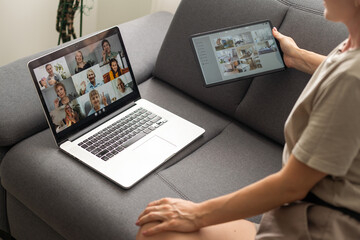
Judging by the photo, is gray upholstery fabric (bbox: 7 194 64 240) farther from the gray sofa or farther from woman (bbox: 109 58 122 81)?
woman (bbox: 109 58 122 81)

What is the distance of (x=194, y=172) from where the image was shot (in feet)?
5.00

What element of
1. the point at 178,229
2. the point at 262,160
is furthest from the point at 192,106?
the point at 178,229

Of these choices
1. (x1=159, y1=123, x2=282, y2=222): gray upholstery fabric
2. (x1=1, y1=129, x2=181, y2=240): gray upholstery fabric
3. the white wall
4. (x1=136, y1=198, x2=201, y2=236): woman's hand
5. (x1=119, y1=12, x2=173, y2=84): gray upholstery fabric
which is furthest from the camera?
the white wall

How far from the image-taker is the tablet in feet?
5.45

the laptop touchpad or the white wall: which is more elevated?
the white wall

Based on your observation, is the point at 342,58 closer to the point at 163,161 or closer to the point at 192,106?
the point at 163,161

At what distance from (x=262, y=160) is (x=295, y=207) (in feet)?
1.64

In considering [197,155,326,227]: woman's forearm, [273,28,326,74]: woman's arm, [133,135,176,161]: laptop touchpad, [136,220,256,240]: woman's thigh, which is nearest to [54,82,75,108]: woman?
[133,135,176,161]: laptop touchpad

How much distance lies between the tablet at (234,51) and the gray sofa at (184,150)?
56mm

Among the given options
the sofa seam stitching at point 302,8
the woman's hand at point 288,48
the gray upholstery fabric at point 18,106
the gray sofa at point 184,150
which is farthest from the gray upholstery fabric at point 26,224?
the sofa seam stitching at point 302,8

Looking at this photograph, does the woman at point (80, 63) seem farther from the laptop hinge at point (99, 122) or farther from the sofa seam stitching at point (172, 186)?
the sofa seam stitching at point (172, 186)

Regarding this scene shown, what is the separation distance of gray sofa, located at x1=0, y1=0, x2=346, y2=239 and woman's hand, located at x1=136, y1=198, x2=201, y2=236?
→ 0.11 meters

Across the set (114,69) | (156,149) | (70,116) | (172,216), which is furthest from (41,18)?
(172,216)

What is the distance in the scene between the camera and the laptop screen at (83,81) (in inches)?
58.4
